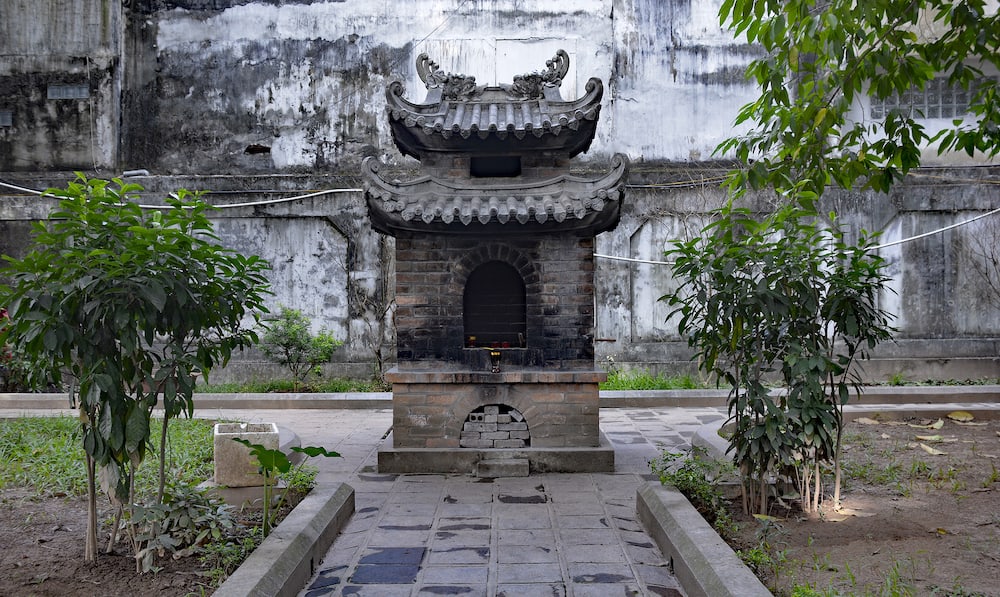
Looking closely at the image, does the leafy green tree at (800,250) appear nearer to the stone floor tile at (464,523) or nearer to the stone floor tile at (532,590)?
the stone floor tile at (532,590)

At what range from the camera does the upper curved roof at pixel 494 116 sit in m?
7.64

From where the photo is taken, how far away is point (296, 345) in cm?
1302

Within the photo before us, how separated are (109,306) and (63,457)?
4409 mm

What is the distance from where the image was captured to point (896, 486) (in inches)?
239

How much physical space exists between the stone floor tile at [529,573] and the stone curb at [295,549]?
116cm

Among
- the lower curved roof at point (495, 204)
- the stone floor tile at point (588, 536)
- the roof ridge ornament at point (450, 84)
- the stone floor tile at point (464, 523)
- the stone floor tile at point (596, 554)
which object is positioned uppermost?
the roof ridge ornament at point (450, 84)

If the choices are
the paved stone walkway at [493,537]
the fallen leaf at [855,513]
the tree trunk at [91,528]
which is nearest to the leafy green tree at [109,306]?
the tree trunk at [91,528]

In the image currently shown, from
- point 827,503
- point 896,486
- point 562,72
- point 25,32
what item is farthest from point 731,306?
point 25,32

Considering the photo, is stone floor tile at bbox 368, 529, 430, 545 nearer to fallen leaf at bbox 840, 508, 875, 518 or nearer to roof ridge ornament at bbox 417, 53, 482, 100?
fallen leaf at bbox 840, 508, 875, 518

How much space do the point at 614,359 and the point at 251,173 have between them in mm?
7772

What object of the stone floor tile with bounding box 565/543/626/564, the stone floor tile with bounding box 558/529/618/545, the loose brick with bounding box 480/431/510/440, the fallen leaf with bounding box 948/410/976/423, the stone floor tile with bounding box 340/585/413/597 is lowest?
the stone floor tile with bounding box 340/585/413/597

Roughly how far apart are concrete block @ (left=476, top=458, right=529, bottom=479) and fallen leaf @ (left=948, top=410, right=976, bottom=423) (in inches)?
240

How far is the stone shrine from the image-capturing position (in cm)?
752

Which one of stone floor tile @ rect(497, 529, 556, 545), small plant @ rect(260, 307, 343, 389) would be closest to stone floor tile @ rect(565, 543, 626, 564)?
stone floor tile @ rect(497, 529, 556, 545)
